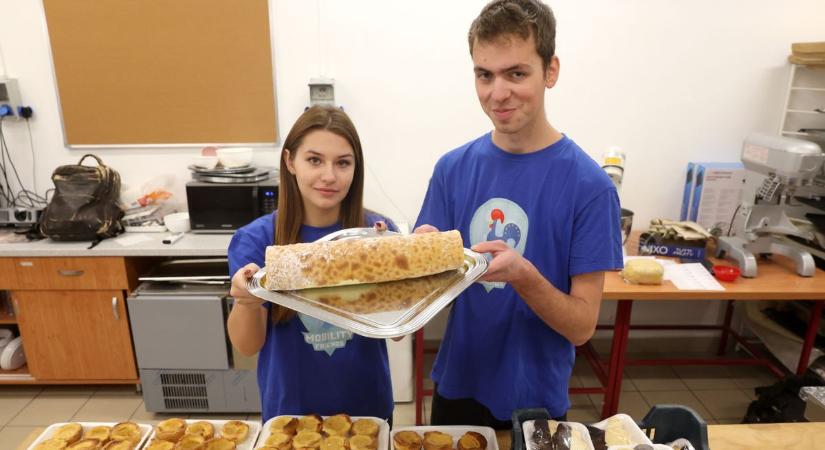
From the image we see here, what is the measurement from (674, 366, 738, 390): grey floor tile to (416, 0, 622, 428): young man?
2.41 m

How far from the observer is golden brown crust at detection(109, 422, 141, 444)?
1210mm

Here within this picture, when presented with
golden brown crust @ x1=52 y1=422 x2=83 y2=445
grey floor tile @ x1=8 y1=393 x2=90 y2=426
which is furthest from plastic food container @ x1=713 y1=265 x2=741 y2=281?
grey floor tile @ x1=8 y1=393 x2=90 y2=426

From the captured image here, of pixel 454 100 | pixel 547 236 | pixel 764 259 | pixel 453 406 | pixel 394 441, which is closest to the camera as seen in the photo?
pixel 394 441

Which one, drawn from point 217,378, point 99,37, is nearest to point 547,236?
point 217,378

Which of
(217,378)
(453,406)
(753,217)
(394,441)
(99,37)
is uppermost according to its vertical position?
(99,37)

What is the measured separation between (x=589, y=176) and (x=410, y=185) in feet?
6.89

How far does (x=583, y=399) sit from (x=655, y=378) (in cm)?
59

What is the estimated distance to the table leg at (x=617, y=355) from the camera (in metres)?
2.64

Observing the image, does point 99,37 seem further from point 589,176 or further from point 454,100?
point 589,176

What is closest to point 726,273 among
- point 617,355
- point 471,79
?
point 617,355

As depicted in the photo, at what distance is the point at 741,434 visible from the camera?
131cm

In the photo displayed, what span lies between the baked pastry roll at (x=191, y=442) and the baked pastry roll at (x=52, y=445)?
0.89ft

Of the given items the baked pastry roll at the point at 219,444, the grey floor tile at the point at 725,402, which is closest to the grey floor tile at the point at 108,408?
the baked pastry roll at the point at 219,444

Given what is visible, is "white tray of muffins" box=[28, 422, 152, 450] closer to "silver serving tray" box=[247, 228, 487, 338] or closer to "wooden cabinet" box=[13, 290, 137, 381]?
"silver serving tray" box=[247, 228, 487, 338]
